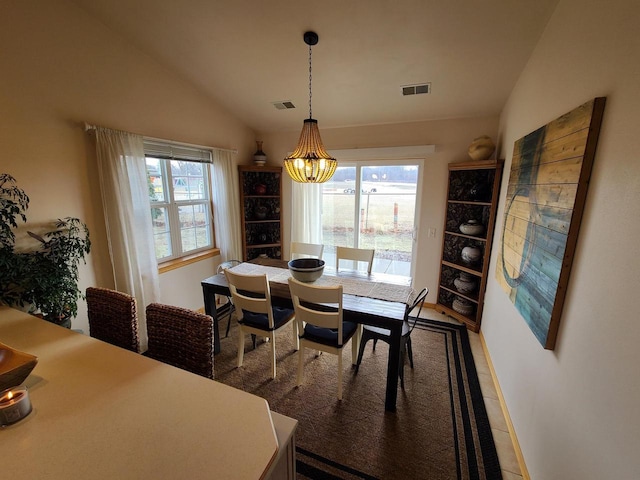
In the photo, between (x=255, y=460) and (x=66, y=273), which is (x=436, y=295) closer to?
(x=255, y=460)

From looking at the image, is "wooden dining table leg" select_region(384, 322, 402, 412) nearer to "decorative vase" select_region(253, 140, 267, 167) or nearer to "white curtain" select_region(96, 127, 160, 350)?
→ "white curtain" select_region(96, 127, 160, 350)

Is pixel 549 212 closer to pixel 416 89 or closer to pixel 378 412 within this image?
pixel 378 412

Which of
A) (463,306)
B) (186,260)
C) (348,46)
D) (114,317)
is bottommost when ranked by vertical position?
(463,306)

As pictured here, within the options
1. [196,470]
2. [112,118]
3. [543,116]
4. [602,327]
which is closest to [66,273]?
[112,118]

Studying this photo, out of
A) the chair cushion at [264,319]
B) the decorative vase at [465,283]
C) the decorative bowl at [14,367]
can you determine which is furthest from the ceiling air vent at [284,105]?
the decorative bowl at [14,367]

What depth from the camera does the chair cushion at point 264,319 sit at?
2.33 meters

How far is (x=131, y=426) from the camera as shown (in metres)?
0.86

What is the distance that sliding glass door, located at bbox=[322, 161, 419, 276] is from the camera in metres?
3.63

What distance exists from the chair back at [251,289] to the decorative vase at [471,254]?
229cm

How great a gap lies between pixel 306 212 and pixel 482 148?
2.31m

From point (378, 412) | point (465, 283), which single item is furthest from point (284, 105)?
point (378, 412)

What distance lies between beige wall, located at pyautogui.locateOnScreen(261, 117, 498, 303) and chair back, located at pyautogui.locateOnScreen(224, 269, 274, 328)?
2.30 m

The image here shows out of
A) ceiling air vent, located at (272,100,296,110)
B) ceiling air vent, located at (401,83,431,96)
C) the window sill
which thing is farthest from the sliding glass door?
the window sill

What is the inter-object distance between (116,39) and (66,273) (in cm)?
202
